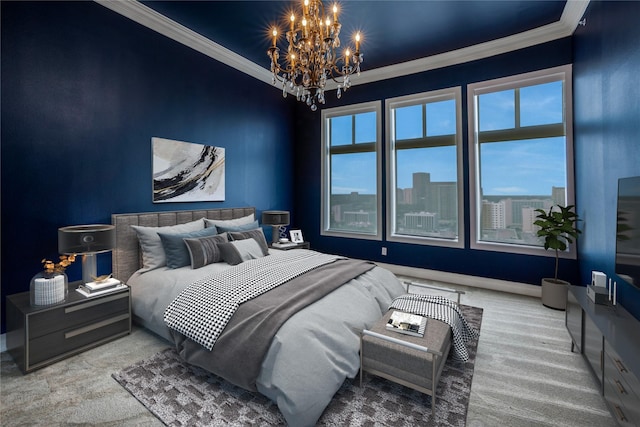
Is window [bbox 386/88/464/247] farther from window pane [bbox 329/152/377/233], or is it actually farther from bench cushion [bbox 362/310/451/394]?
bench cushion [bbox 362/310/451/394]

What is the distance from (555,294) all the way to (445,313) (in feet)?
6.78

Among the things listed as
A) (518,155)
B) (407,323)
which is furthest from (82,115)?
(518,155)

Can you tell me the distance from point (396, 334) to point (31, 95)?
3546 millimetres

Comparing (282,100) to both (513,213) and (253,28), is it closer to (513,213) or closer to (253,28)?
(253,28)

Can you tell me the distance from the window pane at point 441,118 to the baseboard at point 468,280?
2.15 meters

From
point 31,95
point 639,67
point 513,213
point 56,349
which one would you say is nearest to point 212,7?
point 31,95

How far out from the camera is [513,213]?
12.8 ft

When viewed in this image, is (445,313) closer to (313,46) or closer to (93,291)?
(313,46)

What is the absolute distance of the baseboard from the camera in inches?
146

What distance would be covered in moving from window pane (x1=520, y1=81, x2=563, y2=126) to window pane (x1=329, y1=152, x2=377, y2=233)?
2.18m

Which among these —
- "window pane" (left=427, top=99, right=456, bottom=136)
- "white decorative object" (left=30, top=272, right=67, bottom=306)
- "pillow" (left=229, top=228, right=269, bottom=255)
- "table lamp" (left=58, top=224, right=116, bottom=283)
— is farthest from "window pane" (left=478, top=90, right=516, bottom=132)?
"white decorative object" (left=30, top=272, right=67, bottom=306)

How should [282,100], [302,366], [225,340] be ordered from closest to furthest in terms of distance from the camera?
[302,366] < [225,340] < [282,100]

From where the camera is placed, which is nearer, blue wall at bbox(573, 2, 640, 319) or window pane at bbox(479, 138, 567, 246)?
blue wall at bbox(573, 2, 640, 319)

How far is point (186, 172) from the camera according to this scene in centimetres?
363
